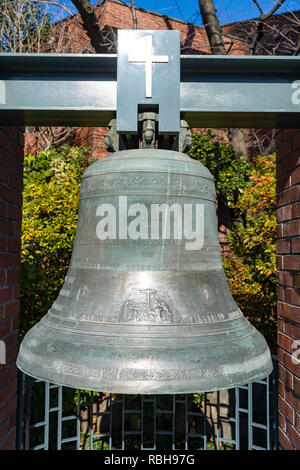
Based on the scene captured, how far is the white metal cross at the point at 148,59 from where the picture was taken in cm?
119

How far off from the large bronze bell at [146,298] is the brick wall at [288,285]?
736 millimetres

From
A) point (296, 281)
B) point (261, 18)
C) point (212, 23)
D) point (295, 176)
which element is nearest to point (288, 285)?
point (296, 281)

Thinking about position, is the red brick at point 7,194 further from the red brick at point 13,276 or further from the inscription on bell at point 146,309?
the inscription on bell at point 146,309

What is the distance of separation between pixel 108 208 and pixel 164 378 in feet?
2.03

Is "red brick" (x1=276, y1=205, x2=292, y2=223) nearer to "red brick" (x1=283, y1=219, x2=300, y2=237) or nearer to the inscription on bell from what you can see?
"red brick" (x1=283, y1=219, x2=300, y2=237)

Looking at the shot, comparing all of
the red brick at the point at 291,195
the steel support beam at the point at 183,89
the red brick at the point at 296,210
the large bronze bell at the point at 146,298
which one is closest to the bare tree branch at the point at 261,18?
the red brick at the point at 291,195

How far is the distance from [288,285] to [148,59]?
4.69 ft

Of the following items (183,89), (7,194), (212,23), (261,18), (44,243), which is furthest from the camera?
(261,18)

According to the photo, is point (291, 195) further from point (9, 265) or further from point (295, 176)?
point (9, 265)

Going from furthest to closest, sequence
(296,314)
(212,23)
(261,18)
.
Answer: (261,18), (212,23), (296,314)

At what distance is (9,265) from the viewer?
194 cm

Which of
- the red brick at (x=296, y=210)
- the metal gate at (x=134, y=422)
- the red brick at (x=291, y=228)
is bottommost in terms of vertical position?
the metal gate at (x=134, y=422)

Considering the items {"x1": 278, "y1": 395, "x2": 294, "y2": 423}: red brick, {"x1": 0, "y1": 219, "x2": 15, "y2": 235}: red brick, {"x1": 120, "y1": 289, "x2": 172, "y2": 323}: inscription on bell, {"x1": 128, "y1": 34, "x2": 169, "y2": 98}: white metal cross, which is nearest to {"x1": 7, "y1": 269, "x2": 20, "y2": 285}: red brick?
{"x1": 0, "y1": 219, "x2": 15, "y2": 235}: red brick

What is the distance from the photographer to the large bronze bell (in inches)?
38.0
